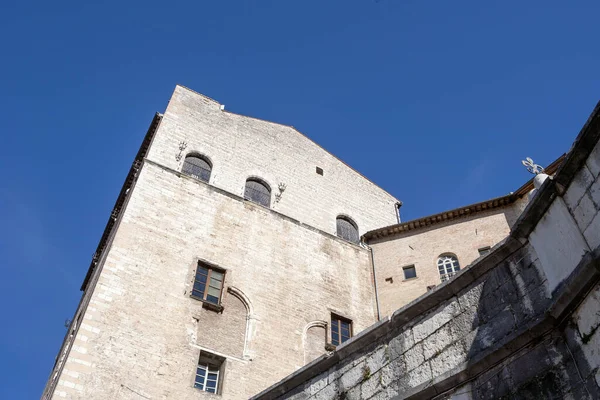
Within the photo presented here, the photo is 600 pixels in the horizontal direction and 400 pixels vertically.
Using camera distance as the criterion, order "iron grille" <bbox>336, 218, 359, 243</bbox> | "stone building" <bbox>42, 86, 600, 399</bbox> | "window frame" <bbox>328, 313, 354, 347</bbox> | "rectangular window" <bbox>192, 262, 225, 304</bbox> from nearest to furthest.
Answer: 1. "stone building" <bbox>42, 86, 600, 399</bbox>
2. "rectangular window" <bbox>192, 262, 225, 304</bbox>
3. "window frame" <bbox>328, 313, 354, 347</bbox>
4. "iron grille" <bbox>336, 218, 359, 243</bbox>

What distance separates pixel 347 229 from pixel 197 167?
586 cm

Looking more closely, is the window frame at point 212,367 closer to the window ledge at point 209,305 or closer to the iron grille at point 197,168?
the window ledge at point 209,305

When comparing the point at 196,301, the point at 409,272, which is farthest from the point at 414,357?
the point at 409,272

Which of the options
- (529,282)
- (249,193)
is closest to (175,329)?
(249,193)

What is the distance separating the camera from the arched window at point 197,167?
18625 mm

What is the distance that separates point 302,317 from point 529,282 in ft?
38.0

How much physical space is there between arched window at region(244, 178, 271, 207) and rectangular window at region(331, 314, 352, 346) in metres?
4.71

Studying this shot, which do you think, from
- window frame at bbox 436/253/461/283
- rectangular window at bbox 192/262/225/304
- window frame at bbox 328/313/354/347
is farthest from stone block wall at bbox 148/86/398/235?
window frame at bbox 328/313/354/347

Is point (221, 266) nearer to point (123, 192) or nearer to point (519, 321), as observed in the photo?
point (123, 192)

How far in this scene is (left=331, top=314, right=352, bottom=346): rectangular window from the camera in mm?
16359

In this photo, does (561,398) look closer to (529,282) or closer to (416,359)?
(529,282)

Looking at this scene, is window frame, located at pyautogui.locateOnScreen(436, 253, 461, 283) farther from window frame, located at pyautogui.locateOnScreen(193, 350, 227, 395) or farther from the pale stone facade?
window frame, located at pyautogui.locateOnScreen(193, 350, 227, 395)

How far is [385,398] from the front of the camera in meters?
5.57

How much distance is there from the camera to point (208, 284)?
49.8ft
